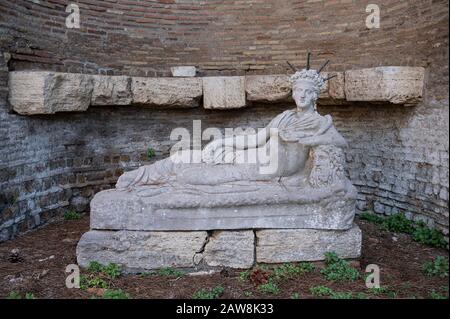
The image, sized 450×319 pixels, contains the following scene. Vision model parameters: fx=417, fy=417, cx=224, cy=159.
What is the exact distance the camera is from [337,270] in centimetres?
361

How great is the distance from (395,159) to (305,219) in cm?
216

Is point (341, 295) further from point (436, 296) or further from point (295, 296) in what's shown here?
point (436, 296)

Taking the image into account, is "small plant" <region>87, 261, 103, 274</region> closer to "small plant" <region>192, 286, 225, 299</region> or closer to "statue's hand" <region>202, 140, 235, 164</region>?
"small plant" <region>192, 286, 225, 299</region>

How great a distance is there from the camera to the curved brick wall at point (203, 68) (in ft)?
15.3

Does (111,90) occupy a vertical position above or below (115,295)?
above

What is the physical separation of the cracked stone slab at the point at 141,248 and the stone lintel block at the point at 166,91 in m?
2.67

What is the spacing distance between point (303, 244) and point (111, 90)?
11.1ft

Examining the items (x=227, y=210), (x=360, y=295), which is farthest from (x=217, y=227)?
(x=360, y=295)

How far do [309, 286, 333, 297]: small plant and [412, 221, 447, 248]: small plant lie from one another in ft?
6.04

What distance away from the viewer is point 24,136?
493 centimetres

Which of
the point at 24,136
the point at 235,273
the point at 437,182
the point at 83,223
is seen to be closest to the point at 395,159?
the point at 437,182

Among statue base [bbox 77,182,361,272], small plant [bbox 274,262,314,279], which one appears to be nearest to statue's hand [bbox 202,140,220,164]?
statue base [bbox 77,182,361,272]

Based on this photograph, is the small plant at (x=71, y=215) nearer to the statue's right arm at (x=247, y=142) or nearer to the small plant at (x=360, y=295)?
the statue's right arm at (x=247, y=142)

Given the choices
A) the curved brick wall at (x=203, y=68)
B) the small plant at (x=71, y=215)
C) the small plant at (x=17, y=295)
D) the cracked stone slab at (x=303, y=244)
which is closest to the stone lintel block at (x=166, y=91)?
the curved brick wall at (x=203, y=68)
